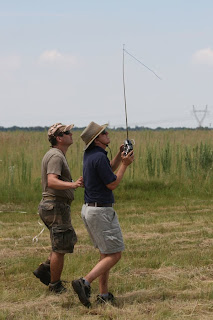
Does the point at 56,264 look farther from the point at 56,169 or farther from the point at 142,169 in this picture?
the point at 142,169

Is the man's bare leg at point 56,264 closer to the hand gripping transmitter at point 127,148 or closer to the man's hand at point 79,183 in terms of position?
the man's hand at point 79,183

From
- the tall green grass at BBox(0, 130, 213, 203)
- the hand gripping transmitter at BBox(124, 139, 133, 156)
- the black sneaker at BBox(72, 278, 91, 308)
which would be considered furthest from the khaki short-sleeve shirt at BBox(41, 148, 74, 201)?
the tall green grass at BBox(0, 130, 213, 203)

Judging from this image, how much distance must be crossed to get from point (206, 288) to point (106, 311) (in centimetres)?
115

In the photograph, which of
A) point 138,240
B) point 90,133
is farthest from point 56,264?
point 138,240

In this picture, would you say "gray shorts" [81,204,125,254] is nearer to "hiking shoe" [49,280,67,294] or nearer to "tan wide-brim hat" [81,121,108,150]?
"tan wide-brim hat" [81,121,108,150]

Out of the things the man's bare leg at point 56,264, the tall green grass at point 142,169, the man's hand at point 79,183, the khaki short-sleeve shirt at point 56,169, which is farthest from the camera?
the tall green grass at point 142,169

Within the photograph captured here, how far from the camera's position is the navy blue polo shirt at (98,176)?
5.14 meters

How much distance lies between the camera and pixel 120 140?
1888 centimetres

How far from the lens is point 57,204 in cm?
576

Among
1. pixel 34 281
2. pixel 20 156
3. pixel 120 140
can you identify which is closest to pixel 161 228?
pixel 34 281

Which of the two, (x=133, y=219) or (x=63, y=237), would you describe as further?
(x=133, y=219)

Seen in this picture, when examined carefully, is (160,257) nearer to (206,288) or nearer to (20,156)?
(206,288)

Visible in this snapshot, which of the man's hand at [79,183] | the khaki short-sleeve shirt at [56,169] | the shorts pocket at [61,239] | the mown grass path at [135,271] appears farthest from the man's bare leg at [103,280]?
the khaki short-sleeve shirt at [56,169]

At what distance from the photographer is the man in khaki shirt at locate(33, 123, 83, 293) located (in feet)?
18.7
